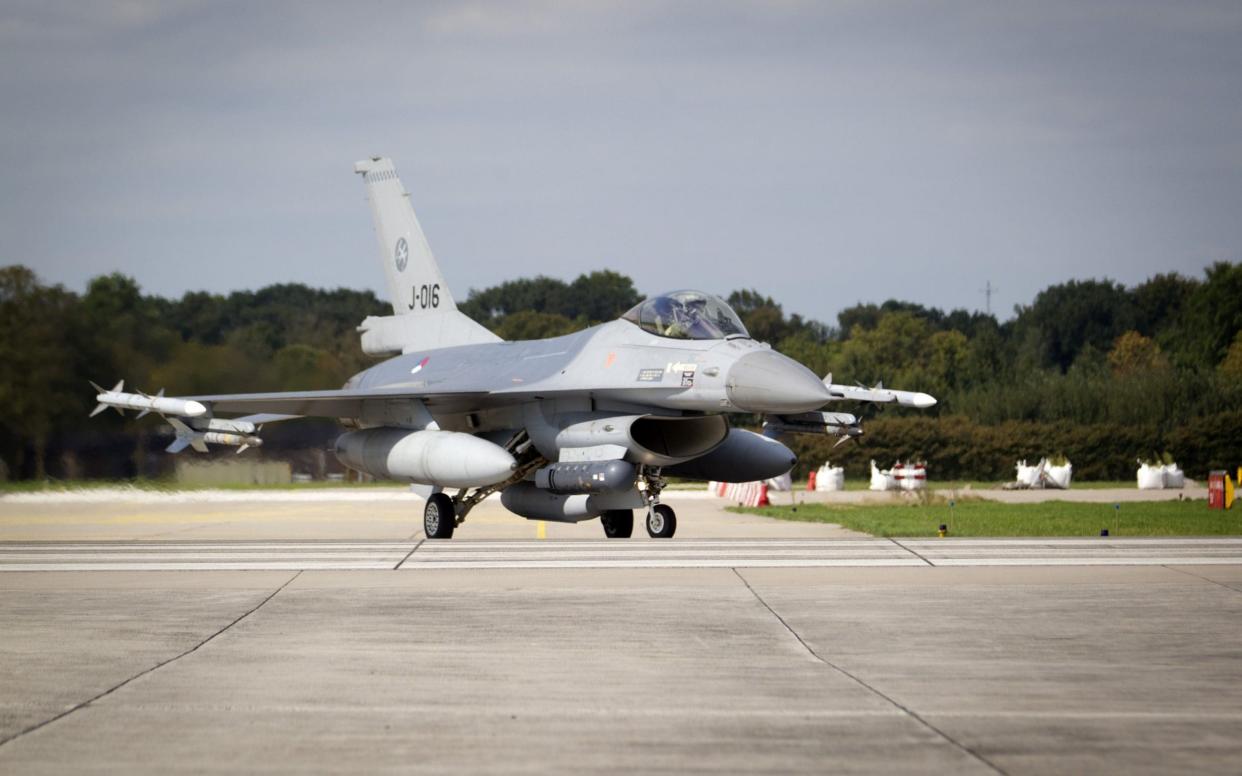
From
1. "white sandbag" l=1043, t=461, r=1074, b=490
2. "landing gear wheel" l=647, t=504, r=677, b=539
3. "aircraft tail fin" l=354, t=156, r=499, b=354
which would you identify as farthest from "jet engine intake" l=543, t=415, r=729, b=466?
"white sandbag" l=1043, t=461, r=1074, b=490

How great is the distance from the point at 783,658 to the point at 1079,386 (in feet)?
155

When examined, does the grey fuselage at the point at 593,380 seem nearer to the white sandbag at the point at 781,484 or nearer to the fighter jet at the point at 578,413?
the fighter jet at the point at 578,413

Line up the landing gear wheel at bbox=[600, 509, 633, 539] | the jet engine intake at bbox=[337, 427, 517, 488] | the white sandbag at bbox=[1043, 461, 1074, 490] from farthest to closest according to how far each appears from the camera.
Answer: the white sandbag at bbox=[1043, 461, 1074, 490] < the landing gear wheel at bbox=[600, 509, 633, 539] < the jet engine intake at bbox=[337, 427, 517, 488]

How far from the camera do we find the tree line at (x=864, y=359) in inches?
1201

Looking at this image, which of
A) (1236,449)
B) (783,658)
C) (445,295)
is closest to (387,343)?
(445,295)

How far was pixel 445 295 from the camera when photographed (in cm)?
Result: 2342

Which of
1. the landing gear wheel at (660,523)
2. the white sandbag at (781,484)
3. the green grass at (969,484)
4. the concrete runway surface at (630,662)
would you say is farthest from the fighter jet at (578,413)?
the green grass at (969,484)

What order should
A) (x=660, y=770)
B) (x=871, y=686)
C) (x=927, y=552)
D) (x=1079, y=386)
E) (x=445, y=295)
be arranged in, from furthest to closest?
(x=1079, y=386)
(x=445, y=295)
(x=927, y=552)
(x=871, y=686)
(x=660, y=770)

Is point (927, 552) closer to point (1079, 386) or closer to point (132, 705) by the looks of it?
point (132, 705)

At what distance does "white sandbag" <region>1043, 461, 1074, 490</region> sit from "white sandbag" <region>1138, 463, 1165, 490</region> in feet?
6.95

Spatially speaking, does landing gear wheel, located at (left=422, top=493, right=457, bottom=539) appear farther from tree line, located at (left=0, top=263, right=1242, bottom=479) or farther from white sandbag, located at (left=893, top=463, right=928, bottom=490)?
white sandbag, located at (left=893, top=463, right=928, bottom=490)

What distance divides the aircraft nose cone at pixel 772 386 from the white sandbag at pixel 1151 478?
93.8 feet

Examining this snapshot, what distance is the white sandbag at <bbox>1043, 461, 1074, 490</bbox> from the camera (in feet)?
138

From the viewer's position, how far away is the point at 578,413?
18.9 m
